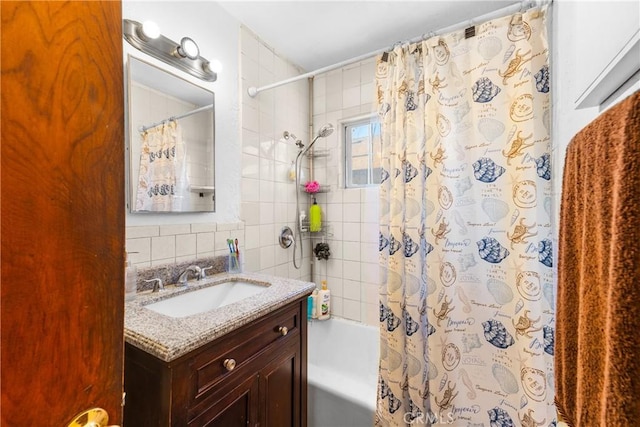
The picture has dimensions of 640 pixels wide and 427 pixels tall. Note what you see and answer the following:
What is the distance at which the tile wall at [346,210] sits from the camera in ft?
6.40

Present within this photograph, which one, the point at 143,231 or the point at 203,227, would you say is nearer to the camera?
the point at 143,231

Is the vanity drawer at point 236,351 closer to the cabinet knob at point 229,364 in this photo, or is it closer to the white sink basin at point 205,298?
the cabinet knob at point 229,364

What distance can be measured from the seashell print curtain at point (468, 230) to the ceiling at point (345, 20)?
216 mm

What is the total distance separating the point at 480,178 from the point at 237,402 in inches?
55.4

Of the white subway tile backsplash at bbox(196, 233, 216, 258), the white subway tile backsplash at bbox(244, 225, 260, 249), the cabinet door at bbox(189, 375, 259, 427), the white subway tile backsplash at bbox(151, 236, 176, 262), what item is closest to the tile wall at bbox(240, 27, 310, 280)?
the white subway tile backsplash at bbox(244, 225, 260, 249)

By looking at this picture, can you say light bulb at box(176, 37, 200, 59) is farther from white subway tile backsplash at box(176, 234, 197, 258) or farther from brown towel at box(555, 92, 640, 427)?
brown towel at box(555, 92, 640, 427)

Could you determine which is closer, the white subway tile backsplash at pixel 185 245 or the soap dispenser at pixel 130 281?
the soap dispenser at pixel 130 281

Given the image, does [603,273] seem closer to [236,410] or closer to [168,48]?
[236,410]

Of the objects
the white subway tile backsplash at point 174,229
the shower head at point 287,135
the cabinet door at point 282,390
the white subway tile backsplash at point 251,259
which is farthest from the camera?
the shower head at point 287,135

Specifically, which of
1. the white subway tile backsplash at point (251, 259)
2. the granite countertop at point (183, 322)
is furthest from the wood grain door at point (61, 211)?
the white subway tile backsplash at point (251, 259)

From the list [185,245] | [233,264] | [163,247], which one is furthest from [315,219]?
[163,247]

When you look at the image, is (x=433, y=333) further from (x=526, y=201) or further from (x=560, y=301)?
(x=560, y=301)

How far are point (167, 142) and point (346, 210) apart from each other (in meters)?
1.27

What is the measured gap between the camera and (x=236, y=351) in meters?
0.87
